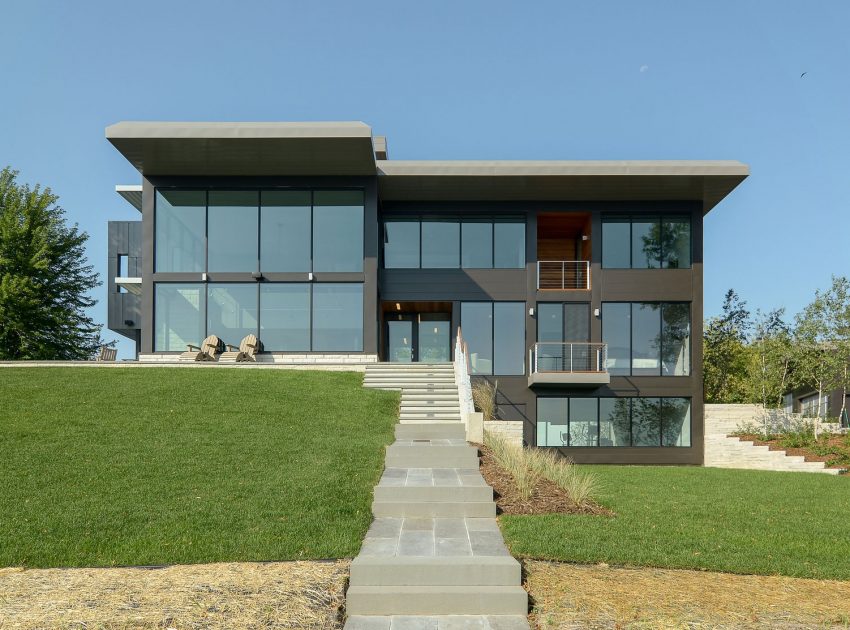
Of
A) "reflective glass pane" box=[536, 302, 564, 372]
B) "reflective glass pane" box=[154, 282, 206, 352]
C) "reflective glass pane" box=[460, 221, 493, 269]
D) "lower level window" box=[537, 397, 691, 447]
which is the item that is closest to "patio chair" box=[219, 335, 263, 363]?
"reflective glass pane" box=[154, 282, 206, 352]

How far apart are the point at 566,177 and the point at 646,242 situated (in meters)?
3.67

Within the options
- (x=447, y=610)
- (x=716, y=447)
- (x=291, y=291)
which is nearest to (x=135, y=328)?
(x=291, y=291)

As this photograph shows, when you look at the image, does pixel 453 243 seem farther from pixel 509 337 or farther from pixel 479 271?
pixel 509 337

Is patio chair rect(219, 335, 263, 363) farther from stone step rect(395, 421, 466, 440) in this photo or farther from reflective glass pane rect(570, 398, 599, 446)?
reflective glass pane rect(570, 398, 599, 446)

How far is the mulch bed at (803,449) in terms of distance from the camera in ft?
53.8

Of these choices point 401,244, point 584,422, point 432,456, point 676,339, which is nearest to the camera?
point 432,456

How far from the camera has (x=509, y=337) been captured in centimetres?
1997

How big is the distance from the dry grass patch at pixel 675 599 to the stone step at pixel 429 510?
1506 mm

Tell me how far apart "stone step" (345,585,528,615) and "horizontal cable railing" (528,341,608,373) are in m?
14.1

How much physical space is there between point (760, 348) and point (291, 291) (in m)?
15.7

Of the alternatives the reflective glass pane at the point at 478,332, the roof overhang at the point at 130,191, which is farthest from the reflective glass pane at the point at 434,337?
the roof overhang at the point at 130,191

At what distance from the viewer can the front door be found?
840 inches

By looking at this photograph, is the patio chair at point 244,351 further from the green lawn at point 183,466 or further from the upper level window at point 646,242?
the upper level window at point 646,242

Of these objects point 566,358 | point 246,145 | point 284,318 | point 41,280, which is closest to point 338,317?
point 284,318
